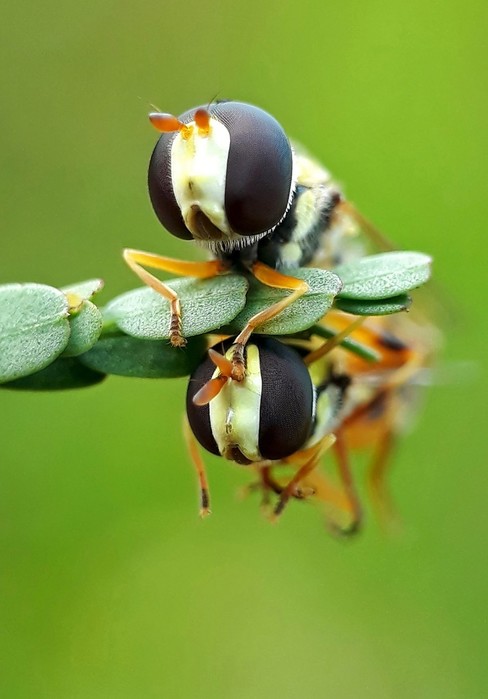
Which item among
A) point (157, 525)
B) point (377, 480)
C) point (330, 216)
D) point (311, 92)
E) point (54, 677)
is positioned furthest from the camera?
point (311, 92)

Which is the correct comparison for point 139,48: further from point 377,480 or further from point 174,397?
point 377,480

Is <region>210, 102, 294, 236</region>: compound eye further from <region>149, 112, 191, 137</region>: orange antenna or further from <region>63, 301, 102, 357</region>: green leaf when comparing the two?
<region>63, 301, 102, 357</region>: green leaf

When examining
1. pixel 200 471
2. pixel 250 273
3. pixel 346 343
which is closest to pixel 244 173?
pixel 250 273

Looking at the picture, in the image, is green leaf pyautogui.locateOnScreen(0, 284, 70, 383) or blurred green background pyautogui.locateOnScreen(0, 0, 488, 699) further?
blurred green background pyautogui.locateOnScreen(0, 0, 488, 699)

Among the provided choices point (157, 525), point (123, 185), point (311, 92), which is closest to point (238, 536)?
point (157, 525)

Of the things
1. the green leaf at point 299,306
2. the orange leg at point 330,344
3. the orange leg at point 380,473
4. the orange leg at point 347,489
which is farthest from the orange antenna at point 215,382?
the orange leg at point 380,473

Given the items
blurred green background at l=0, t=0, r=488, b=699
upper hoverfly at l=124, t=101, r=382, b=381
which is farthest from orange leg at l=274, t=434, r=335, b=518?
blurred green background at l=0, t=0, r=488, b=699

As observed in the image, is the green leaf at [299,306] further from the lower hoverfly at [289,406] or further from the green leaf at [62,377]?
the green leaf at [62,377]

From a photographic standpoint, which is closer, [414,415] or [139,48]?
[414,415]

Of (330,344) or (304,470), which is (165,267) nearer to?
(330,344)
